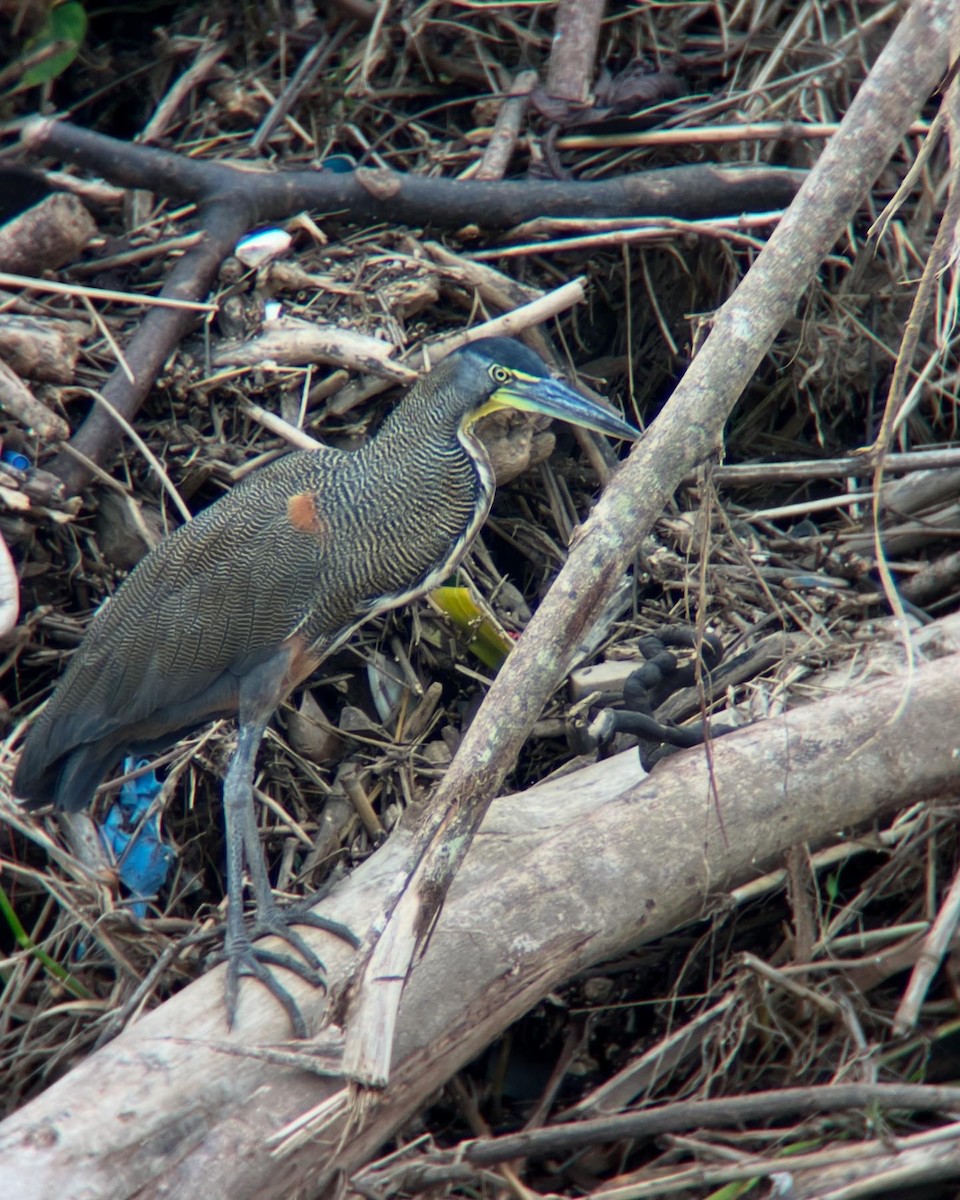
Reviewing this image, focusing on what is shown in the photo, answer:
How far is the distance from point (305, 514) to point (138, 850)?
89 centimetres

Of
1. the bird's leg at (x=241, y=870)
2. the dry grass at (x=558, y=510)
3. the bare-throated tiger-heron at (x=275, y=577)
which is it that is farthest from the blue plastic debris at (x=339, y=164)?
the bird's leg at (x=241, y=870)

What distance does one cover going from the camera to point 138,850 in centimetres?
286

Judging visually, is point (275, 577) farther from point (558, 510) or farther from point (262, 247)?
point (262, 247)

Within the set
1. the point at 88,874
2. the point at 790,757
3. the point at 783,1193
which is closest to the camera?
the point at 783,1193

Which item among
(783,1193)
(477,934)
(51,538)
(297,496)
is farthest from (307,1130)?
(51,538)

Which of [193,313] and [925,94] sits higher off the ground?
[925,94]

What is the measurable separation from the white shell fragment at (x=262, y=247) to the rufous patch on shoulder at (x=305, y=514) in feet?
2.59

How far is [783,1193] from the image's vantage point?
1.94 m

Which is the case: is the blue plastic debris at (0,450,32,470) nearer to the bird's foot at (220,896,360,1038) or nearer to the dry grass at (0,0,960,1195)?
the dry grass at (0,0,960,1195)

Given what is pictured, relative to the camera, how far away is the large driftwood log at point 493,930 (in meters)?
1.81

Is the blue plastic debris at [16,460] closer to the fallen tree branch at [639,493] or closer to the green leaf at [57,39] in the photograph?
the green leaf at [57,39]

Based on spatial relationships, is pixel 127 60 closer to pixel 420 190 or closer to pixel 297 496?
pixel 420 190

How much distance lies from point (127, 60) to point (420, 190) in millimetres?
1228

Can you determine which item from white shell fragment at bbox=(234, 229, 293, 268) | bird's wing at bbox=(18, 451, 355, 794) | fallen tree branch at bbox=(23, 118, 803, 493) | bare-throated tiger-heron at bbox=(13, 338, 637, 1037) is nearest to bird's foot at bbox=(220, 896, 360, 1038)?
bare-throated tiger-heron at bbox=(13, 338, 637, 1037)
